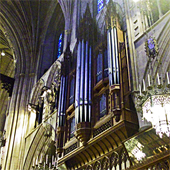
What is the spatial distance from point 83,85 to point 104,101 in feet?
3.60

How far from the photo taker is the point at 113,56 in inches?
341

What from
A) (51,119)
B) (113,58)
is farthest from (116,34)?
(51,119)

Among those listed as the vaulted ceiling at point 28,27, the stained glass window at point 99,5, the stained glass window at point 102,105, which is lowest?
the stained glass window at point 102,105

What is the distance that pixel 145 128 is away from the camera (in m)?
7.02

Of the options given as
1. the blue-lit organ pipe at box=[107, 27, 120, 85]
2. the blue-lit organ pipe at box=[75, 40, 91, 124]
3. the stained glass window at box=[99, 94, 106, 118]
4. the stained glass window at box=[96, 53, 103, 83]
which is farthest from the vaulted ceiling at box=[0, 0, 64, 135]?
the stained glass window at box=[99, 94, 106, 118]

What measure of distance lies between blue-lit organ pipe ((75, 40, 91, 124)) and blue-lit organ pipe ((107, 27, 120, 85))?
4.18 ft

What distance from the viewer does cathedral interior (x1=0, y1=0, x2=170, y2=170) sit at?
6.75 m

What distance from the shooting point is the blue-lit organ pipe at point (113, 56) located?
820 cm

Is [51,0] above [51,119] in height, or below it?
above

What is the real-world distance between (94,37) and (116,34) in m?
2.32

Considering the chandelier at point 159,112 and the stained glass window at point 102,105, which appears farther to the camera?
the stained glass window at point 102,105

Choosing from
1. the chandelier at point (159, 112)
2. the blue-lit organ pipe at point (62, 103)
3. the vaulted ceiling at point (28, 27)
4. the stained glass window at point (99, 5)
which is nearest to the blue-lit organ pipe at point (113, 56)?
the chandelier at point (159, 112)

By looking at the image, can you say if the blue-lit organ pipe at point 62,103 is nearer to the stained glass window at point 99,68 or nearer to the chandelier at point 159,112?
the stained glass window at point 99,68

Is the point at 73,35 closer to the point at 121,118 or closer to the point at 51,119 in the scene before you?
the point at 51,119
